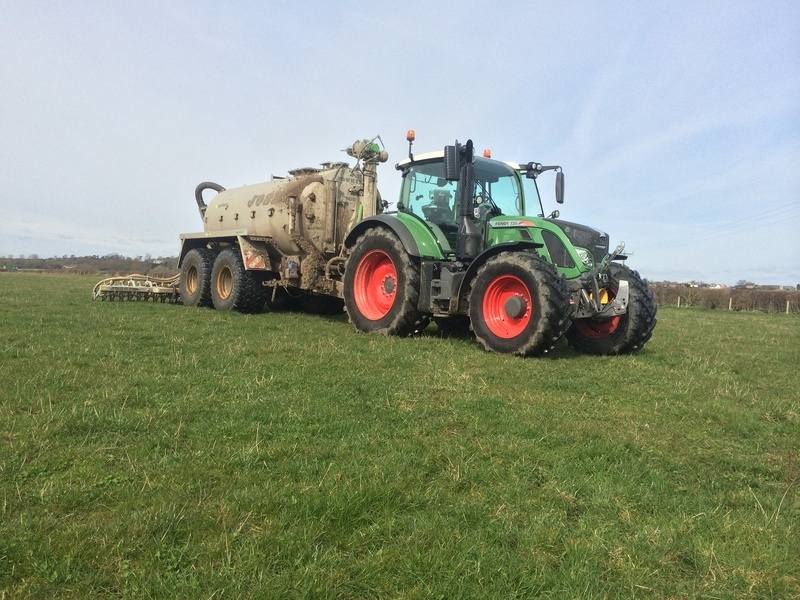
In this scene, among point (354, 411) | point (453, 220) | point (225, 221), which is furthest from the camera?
point (225, 221)

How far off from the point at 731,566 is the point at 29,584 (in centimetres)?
283

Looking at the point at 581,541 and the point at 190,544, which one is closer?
the point at 190,544

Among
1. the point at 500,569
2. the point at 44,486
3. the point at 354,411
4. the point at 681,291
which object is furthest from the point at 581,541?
the point at 681,291

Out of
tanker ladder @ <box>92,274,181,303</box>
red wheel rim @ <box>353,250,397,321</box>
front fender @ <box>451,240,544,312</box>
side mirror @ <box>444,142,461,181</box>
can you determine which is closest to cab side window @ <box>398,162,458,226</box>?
side mirror @ <box>444,142,461,181</box>

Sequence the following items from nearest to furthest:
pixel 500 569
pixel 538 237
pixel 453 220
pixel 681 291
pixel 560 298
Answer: pixel 500 569 < pixel 560 298 < pixel 538 237 < pixel 453 220 < pixel 681 291

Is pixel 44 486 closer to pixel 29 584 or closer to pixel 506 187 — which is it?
pixel 29 584

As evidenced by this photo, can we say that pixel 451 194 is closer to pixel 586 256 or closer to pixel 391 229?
pixel 391 229

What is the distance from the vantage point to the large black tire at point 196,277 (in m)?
12.5

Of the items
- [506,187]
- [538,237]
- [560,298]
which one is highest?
[506,187]

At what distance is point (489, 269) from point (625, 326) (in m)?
2.08

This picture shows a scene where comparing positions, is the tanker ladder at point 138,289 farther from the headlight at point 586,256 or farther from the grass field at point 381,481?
the headlight at point 586,256

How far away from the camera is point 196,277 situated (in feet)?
43.1

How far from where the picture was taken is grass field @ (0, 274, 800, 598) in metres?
2.31

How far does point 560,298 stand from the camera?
651 centimetres
